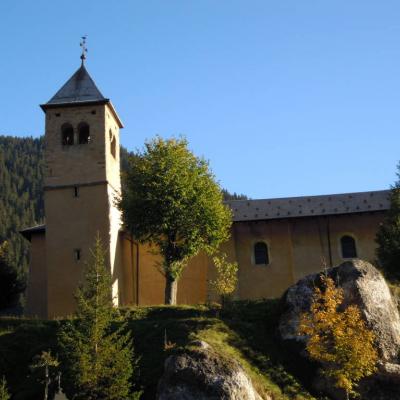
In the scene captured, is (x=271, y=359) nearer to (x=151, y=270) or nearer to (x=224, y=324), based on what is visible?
(x=224, y=324)

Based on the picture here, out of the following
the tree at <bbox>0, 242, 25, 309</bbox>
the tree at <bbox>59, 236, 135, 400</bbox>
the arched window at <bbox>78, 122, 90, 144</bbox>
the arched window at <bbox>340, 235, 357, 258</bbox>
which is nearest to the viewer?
the tree at <bbox>59, 236, 135, 400</bbox>

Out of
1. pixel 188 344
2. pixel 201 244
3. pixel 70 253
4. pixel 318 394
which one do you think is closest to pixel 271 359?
pixel 318 394

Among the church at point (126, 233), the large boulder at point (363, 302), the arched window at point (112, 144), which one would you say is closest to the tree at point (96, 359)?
the large boulder at point (363, 302)

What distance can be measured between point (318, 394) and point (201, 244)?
1405 cm

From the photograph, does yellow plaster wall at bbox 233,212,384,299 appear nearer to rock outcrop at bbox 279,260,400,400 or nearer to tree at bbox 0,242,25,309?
rock outcrop at bbox 279,260,400,400

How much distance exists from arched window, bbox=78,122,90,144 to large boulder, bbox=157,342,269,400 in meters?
21.3

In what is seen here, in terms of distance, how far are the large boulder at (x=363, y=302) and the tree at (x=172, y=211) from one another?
8492 millimetres

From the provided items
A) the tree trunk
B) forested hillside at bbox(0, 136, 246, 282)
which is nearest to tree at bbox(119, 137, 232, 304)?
the tree trunk

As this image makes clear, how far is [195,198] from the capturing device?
121 ft

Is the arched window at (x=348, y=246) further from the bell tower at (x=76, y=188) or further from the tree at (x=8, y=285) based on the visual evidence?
the tree at (x=8, y=285)

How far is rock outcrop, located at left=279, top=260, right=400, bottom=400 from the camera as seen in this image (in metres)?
26.8

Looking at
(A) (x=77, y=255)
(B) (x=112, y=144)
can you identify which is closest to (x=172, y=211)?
(A) (x=77, y=255)

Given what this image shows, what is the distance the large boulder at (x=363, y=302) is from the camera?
27.0m

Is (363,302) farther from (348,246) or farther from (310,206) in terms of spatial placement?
(310,206)
